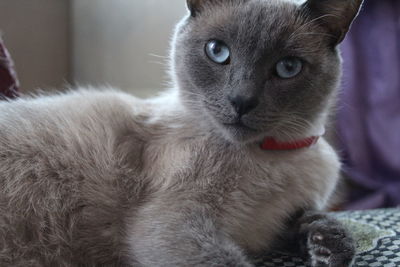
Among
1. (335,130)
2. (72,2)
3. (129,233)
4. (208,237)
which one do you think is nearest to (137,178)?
(129,233)

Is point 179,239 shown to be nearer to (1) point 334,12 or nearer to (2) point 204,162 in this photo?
(2) point 204,162

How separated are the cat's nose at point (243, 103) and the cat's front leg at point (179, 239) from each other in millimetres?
227

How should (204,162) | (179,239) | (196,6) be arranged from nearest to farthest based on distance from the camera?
(179,239)
(204,162)
(196,6)

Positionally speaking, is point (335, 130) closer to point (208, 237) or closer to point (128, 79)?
point (128, 79)

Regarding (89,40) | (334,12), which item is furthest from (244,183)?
(89,40)

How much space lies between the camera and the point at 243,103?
3.49 ft

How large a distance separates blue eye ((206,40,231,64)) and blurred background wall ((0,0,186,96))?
4.34ft

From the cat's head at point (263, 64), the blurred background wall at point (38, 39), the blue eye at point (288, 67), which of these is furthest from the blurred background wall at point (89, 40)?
the blue eye at point (288, 67)

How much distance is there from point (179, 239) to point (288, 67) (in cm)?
45

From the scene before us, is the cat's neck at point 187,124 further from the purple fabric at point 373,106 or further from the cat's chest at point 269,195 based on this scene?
the purple fabric at point 373,106

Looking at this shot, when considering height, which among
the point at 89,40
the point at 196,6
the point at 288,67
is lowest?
the point at 89,40

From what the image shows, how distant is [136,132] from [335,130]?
4.56ft

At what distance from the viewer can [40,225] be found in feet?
3.60

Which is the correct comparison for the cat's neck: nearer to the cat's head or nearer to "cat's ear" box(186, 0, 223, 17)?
the cat's head
